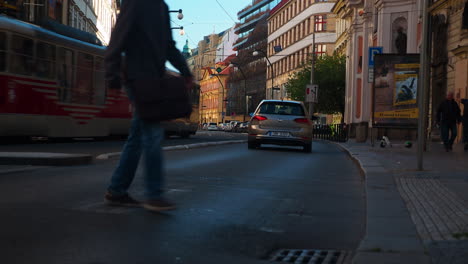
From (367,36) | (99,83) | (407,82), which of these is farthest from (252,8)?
(407,82)

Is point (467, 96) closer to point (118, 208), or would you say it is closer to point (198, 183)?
point (198, 183)

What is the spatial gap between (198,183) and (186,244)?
12.6 feet

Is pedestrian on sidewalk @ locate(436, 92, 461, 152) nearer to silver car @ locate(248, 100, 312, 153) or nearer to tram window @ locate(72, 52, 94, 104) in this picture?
silver car @ locate(248, 100, 312, 153)

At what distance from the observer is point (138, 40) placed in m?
5.18

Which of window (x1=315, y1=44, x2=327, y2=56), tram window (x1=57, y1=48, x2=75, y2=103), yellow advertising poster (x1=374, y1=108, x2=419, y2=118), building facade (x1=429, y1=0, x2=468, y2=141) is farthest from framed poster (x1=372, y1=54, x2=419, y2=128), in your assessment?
window (x1=315, y1=44, x2=327, y2=56)

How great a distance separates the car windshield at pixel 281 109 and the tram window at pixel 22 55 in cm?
664

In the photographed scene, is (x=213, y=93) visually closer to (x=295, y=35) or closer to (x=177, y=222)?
(x=295, y=35)

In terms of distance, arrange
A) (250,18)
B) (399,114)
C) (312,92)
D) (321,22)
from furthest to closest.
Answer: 1. (250,18)
2. (321,22)
3. (312,92)
4. (399,114)

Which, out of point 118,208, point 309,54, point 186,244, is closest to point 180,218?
point 118,208

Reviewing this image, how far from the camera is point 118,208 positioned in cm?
523

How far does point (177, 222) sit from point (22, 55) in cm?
1437

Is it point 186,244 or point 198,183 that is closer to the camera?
point 186,244

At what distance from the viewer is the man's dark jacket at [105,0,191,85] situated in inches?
201

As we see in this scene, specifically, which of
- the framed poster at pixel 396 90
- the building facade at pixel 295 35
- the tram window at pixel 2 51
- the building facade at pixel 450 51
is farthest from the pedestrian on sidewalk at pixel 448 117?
the building facade at pixel 295 35
